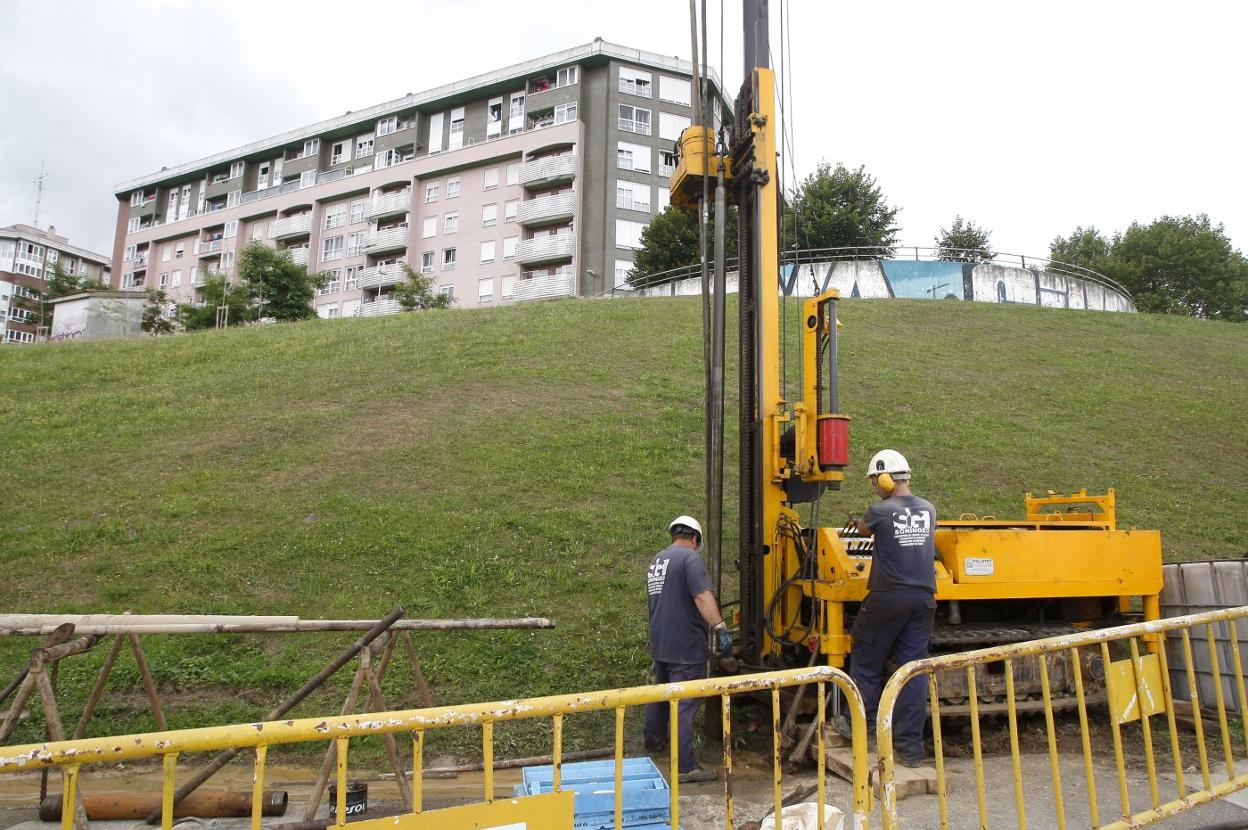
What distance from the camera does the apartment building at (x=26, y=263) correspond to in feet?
228

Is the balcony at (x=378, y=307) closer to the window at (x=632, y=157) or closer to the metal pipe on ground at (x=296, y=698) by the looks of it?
the window at (x=632, y=157)

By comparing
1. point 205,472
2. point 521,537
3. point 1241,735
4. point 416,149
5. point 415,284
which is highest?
point 416,149

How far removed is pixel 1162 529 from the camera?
10.5m

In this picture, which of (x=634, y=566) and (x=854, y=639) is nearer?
(x=854, y=639)

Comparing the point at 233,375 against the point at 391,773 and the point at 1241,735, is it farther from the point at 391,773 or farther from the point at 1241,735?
the point at 1241,735

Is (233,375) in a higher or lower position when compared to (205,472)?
higher

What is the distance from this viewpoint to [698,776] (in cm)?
509

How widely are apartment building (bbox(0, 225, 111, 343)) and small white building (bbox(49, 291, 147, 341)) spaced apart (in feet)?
131

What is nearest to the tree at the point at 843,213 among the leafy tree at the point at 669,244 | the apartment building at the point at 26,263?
the leafy tree at the point at 669,244

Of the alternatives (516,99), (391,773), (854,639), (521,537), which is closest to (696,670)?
(854,639)

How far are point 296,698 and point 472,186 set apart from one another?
142ft

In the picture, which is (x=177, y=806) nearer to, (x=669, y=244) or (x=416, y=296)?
(x=669, y=244)

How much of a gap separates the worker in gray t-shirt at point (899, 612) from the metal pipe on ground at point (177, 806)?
358 cm

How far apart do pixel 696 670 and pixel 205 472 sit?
906 cm
